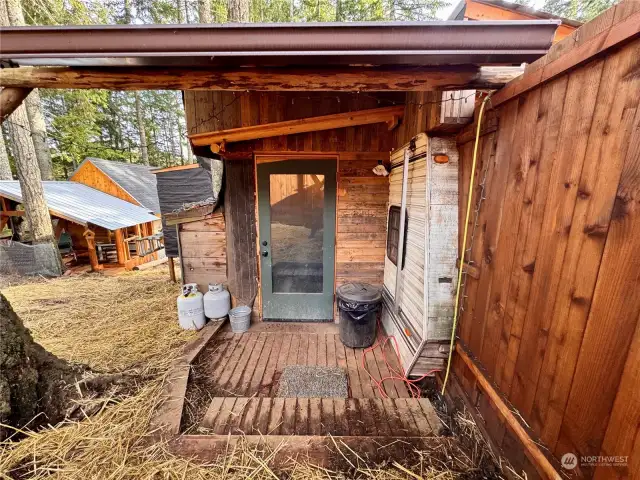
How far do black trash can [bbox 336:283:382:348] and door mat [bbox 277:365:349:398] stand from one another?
1.46ft

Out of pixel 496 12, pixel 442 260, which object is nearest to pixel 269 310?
pixel 442 260

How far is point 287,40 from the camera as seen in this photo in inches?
45.3

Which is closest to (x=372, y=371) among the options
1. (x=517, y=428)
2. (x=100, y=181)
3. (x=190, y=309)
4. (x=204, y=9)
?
(x=517, y=428)

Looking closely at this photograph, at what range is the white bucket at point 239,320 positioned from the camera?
3.25m

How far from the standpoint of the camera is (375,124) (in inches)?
120

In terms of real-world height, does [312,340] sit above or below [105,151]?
below

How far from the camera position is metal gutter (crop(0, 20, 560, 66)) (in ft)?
3.70

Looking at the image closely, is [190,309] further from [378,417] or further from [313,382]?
[378,417]

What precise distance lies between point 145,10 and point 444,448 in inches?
656

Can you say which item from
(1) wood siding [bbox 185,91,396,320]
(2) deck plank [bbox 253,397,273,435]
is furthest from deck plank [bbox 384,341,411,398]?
(2) deck plank [bbox 253,397,273,435]

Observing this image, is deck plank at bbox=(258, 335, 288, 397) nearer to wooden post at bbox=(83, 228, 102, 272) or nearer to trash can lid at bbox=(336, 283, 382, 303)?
trash can lid at bbox=(336, 283, 382, 303)

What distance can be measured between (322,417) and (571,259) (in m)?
1.87

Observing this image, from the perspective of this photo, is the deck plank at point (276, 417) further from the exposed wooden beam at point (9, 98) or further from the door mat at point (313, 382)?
the exposed wooden beam at point (9, 98)

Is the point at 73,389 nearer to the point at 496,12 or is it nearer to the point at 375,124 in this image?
the point at 375,124
